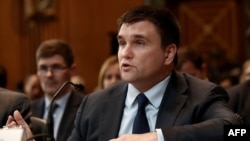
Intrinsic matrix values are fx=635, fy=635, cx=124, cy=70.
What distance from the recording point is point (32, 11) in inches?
352

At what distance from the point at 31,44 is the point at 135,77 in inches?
238

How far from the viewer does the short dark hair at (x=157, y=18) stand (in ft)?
11.3

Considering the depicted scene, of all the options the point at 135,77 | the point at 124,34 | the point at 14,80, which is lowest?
the point at 14,80

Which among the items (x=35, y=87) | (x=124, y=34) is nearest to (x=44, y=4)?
(x=35, y=87)

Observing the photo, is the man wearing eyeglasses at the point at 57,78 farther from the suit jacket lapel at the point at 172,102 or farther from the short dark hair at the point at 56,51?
the suit jacket lapel at the point at 172,102

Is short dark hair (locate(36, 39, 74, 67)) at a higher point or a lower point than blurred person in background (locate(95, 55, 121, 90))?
higher

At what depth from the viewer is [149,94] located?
3.47 metres

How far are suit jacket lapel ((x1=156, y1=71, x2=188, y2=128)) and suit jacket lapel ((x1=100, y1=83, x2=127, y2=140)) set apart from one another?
24 cm

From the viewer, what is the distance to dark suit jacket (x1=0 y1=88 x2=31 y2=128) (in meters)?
3.84

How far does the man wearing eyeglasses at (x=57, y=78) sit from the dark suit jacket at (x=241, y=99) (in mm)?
1278

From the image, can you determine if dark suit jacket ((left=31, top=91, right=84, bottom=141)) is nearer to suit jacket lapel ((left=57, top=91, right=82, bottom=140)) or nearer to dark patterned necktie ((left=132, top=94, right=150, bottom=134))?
suit jacket lapel ((left=57, top=91, right=82, bottom=140))

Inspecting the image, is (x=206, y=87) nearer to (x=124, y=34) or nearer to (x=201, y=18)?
(x=124, y=34)

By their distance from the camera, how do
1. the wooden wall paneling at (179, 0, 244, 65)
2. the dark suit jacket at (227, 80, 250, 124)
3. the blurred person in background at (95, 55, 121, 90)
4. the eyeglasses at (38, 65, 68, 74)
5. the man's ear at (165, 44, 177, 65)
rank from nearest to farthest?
the man's ear at (165, 44, 177, 65) < the dark suit jacket at (227, 80, 250, 124) < the eyeglasses at (38, 65, 68, 74) < the blurred person in background at (95, 55, 121, 90) < the wooden wall paneling at (179, 0, 244, 65)

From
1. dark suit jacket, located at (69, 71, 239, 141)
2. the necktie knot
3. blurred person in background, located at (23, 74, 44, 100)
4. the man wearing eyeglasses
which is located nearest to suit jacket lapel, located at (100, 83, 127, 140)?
dark suit jacket, located at (69, 71, 239, 141)
